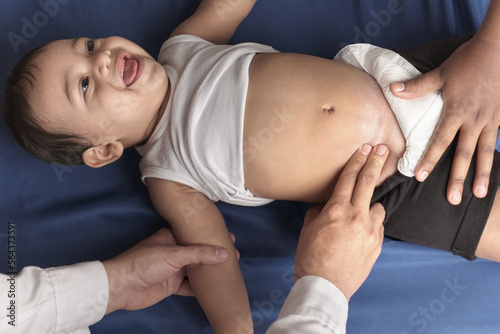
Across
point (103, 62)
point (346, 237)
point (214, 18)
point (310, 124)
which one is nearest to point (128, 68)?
point (103, 62)

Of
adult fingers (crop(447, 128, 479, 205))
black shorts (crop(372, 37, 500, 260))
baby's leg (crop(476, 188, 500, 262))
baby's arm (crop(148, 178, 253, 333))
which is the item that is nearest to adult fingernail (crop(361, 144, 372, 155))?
black shorts (crop(372, 37, 500, 260))

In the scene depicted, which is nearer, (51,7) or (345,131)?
(345,131)

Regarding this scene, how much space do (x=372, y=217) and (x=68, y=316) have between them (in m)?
0.82

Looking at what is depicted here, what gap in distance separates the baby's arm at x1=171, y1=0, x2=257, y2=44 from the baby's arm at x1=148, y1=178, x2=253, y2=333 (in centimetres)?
52

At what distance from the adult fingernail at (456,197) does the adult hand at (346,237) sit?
0.60 feet

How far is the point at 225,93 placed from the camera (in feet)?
4.57

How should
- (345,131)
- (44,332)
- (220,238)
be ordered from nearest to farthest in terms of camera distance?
(44,332) → (345,131) → (220,238)

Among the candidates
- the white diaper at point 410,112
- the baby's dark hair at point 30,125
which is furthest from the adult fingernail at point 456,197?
the baby's dark hair at point 30,125

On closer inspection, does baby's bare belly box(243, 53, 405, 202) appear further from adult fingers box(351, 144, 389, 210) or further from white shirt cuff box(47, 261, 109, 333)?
white shirt cuff box(47, 261, 109, 333)

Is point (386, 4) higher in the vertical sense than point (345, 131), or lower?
higher

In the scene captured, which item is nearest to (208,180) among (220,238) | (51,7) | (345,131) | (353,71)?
(220,238)

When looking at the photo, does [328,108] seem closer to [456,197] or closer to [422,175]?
[422,175]

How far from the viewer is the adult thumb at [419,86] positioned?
1.25 metres

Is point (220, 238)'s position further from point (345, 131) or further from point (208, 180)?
point (345, 131)
